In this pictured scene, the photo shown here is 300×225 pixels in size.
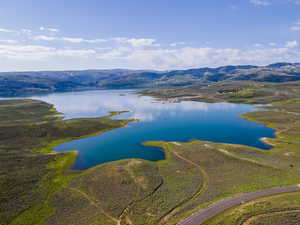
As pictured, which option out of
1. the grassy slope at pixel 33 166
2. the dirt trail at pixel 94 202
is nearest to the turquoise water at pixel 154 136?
the grassy slope at pixel 33 166

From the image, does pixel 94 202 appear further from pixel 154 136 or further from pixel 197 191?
pixel 154 136

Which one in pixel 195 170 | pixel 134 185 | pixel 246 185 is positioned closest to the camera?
pixel 246 185

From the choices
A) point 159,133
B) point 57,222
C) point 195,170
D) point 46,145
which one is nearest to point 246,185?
point 195,170

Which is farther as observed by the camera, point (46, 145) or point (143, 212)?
point (46, 145)

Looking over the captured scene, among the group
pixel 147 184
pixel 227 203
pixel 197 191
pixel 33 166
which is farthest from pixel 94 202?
pixel 33 166

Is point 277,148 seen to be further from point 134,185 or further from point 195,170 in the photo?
point 134,185

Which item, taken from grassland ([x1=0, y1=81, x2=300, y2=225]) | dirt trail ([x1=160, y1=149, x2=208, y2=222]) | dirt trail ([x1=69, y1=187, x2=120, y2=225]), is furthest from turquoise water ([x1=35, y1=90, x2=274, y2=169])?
dirt trail ([x1=69, y1=187, x2=120, y2=225])
